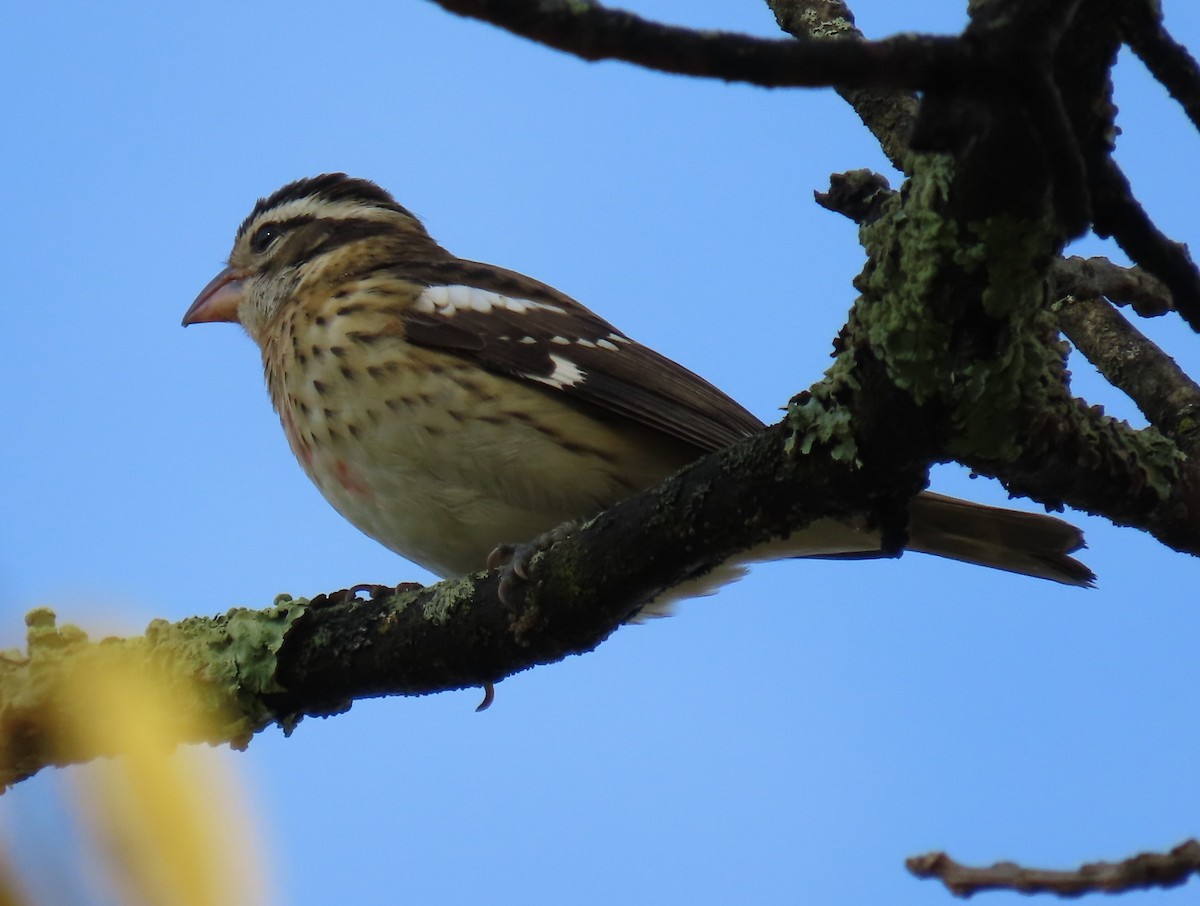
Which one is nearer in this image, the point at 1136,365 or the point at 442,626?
the point at 442,626

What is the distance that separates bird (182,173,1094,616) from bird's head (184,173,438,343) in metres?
0.50

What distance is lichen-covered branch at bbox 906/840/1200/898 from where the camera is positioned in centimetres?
160

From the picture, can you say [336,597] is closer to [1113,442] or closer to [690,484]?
[690,484]

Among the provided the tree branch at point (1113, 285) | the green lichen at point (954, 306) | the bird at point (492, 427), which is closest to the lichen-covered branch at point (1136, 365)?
the tree branch at point (1113, 285)

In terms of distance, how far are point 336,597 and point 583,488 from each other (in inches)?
28.9

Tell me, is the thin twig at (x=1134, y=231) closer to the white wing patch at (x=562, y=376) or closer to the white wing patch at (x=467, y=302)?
the white wing patch at (x=562, y=376)

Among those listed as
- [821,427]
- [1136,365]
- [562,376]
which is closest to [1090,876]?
[821,427]

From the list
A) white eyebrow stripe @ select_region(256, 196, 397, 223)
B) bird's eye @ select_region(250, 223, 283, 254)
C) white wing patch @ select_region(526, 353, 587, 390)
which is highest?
white eyebrow stripe @ select_region(256, 196, 397, 223)

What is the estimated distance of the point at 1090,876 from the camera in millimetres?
1625

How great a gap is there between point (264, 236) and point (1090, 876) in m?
4.86

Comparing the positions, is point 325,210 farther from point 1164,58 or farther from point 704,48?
point 704,48

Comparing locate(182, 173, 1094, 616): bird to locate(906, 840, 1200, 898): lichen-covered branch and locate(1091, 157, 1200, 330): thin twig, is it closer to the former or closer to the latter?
locate(1091, 157, 1200, 330): thin twig

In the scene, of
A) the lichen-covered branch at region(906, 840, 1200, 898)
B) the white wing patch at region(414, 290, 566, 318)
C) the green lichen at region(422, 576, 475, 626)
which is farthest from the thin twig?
the white wing patch at region(414, 290, 566, 318)

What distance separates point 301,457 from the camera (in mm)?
4660
